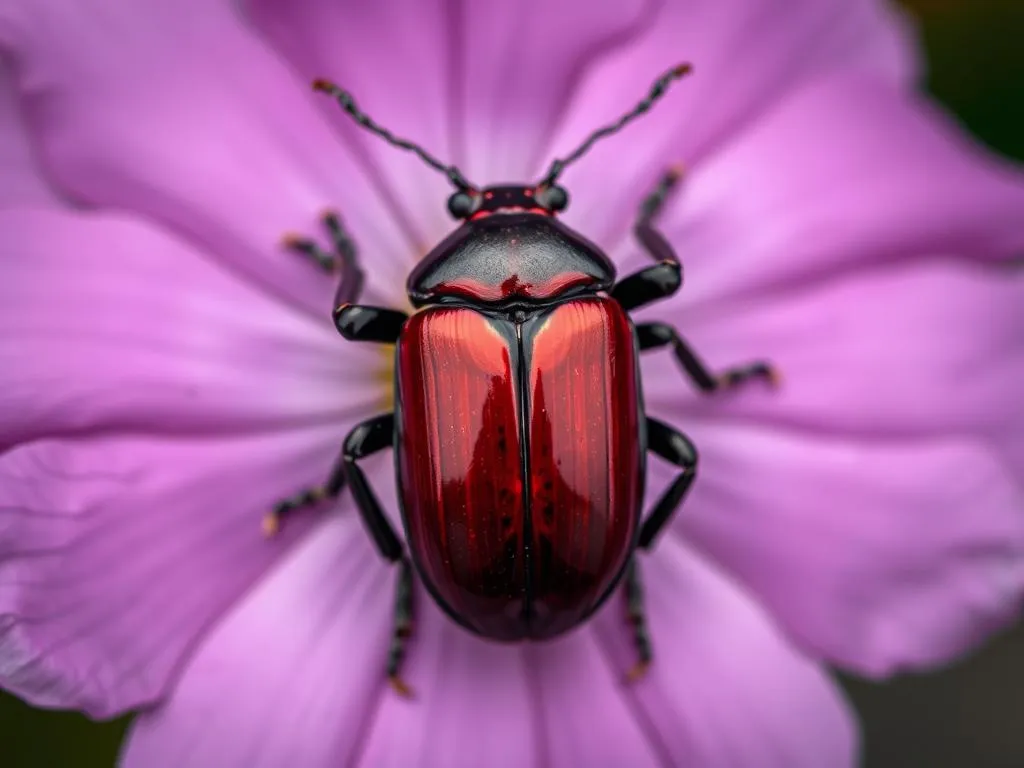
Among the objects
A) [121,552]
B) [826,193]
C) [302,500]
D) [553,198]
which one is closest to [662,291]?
[553,198]

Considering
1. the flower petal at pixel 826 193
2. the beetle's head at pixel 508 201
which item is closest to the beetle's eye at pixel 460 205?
the beetle's head at pixel 508 201

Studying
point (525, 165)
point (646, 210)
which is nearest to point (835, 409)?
point (646, 210)

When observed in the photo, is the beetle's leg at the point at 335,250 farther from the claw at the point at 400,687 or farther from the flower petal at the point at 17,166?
the claw at the point at 400,687

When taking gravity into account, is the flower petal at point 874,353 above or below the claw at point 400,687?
above

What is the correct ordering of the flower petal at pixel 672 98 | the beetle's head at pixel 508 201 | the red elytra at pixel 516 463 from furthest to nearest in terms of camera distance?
1. the flower petal at pixel 672 98
2. the beetle's head at pixel 508 201
3. the red elytra at pixel 516 463

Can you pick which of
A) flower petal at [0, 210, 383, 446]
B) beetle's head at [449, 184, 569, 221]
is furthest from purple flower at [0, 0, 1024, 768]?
beetle's head at [449, 184, 569, 221]

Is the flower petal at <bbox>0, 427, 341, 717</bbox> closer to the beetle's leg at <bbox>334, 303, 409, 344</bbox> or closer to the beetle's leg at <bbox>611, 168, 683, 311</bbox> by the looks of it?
the beetle's leg at <bbox>334, 303, 409, 344</bbox>

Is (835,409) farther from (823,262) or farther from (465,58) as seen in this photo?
(465,58)
